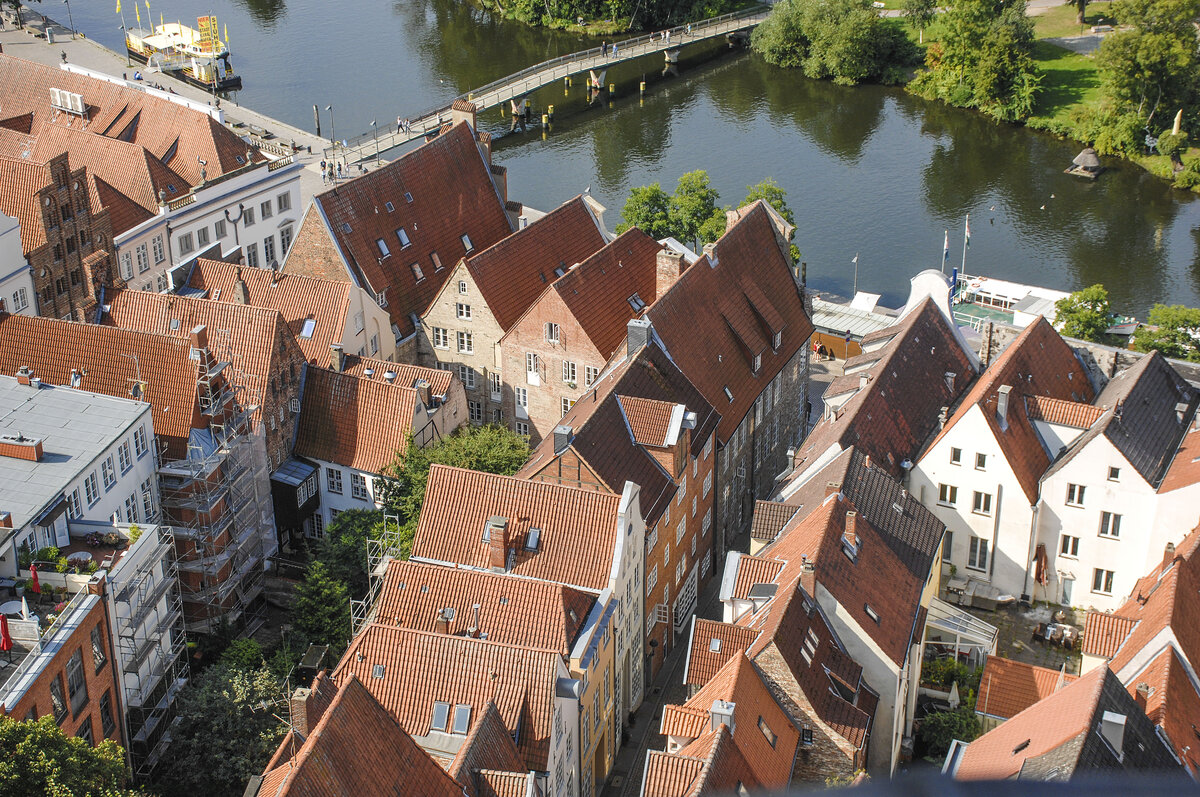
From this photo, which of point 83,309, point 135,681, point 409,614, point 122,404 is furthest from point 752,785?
point 83,309

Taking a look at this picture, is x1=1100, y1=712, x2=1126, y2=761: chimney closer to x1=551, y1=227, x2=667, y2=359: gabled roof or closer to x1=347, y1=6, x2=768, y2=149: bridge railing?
x1=551, y1=227, x2=667, y2=359: gabled roof

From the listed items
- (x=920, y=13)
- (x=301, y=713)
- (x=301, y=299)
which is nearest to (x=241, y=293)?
(x=301, y=299)

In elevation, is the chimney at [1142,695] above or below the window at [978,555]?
above

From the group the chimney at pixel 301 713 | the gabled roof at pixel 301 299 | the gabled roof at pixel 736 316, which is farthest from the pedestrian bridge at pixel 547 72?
the chimney at pixel 301 713

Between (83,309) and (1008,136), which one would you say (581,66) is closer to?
(1008,136)

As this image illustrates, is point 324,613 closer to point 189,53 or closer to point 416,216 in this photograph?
point 416,216

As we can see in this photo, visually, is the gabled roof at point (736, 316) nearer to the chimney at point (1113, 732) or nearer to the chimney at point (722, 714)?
the chimney at point (722, 714)

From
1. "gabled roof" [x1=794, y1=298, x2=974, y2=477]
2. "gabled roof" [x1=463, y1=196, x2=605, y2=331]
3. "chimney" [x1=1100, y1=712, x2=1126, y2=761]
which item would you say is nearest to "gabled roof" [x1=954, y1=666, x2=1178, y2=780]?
"chimney" [x1=1100, y1=712, x2=1126, y2=761]
